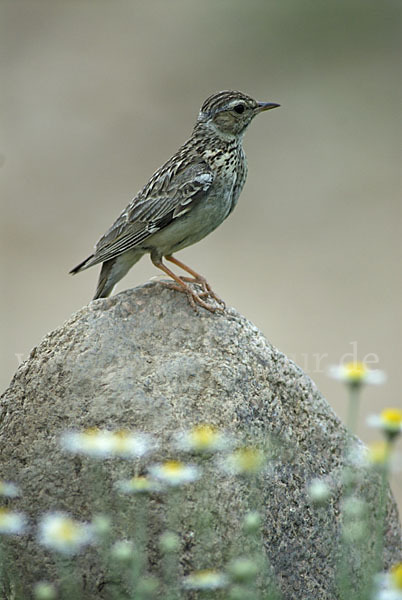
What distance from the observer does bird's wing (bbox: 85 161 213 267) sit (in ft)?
21.5

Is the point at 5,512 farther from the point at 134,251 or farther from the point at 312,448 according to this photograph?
the point at 134,251

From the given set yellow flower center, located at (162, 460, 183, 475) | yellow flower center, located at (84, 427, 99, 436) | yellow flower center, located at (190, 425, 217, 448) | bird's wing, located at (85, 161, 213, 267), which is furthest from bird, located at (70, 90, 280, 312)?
yellow flower center, located at (162, 460, 183, 475)

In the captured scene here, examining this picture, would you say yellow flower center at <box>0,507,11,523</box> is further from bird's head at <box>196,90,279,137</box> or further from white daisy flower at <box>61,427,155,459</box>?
bird's head at <box>196,90,279,137</box>

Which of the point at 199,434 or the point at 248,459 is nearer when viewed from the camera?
the point at 248,459

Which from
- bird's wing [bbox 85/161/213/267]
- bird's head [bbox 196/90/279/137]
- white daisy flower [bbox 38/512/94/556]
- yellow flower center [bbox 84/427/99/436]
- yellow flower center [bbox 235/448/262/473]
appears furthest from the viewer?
bird's head [bbox 196/90/279/137]

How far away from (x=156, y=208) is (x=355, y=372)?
300 cm

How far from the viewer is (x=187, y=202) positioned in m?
6.53

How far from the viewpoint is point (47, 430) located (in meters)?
5.24

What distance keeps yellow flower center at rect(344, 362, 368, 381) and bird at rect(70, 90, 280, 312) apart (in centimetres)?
220

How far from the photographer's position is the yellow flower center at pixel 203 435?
170 inches

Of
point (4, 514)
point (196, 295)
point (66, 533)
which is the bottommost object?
point (66, 533)

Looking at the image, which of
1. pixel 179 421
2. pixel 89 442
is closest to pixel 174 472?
pixel 89 442

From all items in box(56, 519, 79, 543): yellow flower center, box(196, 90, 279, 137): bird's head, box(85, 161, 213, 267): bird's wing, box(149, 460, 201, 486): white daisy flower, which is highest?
box(196, 90, 279, 137): bird's head

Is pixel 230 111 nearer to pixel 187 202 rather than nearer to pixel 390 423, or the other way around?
pixel 187 202
